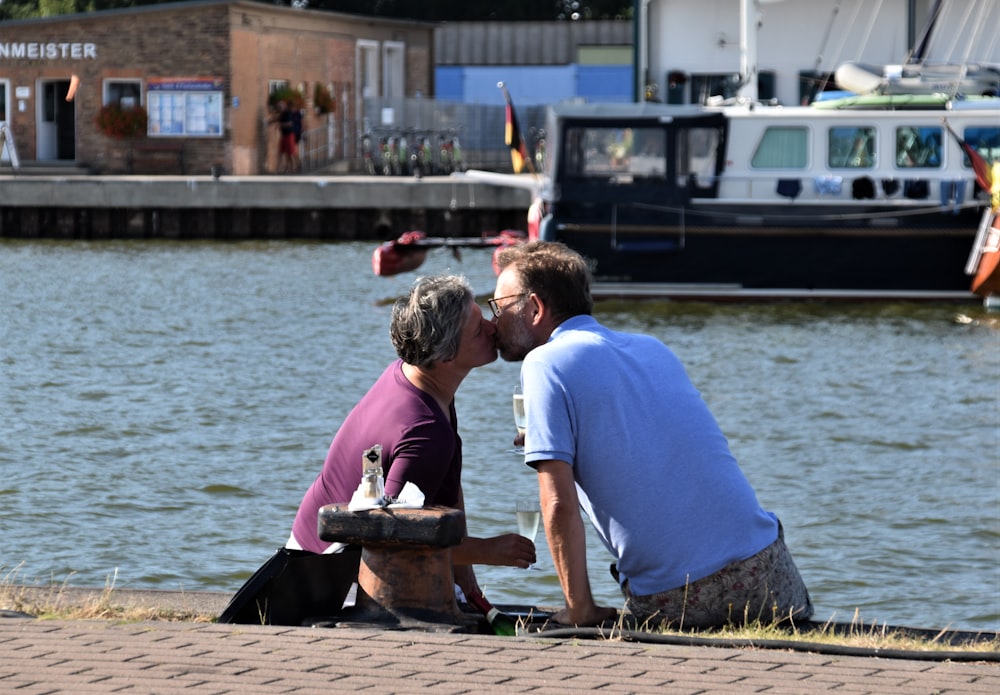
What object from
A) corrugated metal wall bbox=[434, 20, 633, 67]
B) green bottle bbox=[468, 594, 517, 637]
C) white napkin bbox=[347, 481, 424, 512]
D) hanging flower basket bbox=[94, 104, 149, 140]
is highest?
corrugated metal wall bbox=[434, 20, 633, 67]

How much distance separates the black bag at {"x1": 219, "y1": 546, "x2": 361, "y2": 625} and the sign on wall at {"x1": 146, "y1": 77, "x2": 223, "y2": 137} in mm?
36716

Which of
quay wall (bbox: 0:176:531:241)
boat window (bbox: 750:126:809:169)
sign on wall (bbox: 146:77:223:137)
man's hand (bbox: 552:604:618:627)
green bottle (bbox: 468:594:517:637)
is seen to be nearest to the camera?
man's hand (bbox: 552:604:618:627)

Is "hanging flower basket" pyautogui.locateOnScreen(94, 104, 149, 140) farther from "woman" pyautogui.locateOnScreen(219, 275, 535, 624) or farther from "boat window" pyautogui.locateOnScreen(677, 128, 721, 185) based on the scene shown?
"woman" pyautogui.locateOnScreen(219, 275, 535, 624)

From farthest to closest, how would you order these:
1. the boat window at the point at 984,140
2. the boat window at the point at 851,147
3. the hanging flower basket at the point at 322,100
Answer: the hanging flower basket at the point at 322,100 < the boat window at the point at 851,147 < the boat window at the point at 984,140

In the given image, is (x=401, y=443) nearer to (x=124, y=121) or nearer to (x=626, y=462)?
(x=626, y=462)

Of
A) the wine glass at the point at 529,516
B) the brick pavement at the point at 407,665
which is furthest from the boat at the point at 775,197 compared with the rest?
the brick pavement at the point at 407,665

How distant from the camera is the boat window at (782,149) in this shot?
23.6m

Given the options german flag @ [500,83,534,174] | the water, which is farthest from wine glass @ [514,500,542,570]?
german flag @ [500,83,534,174]

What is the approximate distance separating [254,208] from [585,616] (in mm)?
30953

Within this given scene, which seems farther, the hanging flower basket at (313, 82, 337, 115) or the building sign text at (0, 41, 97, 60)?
the hanging flower basket at (313, 82, 337, 115)

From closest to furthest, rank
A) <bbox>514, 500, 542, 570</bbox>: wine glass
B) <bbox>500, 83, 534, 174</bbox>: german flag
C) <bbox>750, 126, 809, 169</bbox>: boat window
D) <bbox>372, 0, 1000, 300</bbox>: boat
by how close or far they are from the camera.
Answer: <bbox>514, 500, 542, 570</bbox>: wine glass < <bbox>372, 0, 1000, 300</bbox>: boat < <bbox>750, 126, 809, 169</bbox>: boat window < <bbox>500, 83, 534, 174</bbox>: german flag

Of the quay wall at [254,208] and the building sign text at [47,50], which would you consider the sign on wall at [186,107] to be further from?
the quay wall at [254,208]

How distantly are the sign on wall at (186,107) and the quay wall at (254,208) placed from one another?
203 inches

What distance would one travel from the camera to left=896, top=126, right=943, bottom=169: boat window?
23469 mm
